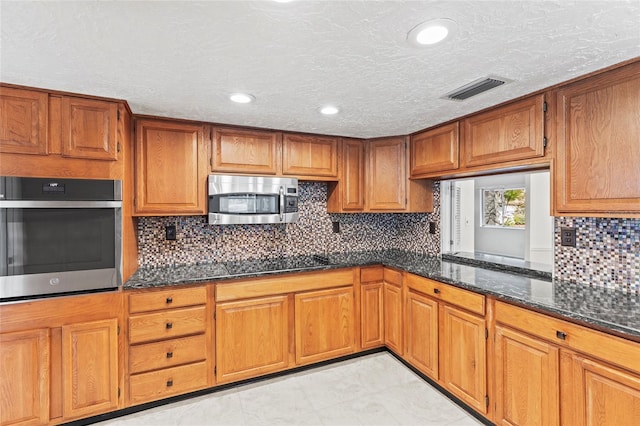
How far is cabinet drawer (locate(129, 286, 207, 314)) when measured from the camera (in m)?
2.22

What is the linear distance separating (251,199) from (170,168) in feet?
2.23

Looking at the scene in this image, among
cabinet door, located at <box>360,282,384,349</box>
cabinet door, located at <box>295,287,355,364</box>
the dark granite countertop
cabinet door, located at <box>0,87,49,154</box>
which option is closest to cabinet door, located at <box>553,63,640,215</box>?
the dark granite countertop

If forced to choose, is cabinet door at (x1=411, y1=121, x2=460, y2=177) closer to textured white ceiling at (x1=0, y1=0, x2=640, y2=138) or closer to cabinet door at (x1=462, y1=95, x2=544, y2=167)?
cabinet door at (x1=462, y1=95, x2=544, y2=167)

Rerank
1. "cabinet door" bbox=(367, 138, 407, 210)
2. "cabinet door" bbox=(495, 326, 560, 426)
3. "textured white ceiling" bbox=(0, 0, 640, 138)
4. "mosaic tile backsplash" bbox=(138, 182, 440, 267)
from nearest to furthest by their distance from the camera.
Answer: "textured white ceiling" bbox=(0, 0, 640, 138), "cabinet door" bbox=(495, 326, 560, 426), "mosaic tile backsplash" bbox=(138, 182, 440, 267), "cabinet door" bbox=(367, 138, 407, 210)

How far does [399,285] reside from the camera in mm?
2871

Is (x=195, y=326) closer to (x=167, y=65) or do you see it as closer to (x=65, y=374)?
(x=65, y=374)

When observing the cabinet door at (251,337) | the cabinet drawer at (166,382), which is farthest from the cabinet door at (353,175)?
the cabinet drawer at (166,382)

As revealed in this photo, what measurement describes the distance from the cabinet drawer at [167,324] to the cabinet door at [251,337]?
0.15 metres

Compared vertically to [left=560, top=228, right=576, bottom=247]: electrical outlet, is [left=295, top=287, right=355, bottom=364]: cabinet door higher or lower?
lower

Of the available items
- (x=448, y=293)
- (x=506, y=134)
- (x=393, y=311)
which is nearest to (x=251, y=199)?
(x=393, y=311)

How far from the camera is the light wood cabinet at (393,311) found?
287 centimetres

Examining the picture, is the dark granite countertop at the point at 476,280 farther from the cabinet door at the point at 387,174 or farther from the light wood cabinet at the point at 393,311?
the cabinet door at the point at 387,174

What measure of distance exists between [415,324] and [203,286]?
1734 millimetres

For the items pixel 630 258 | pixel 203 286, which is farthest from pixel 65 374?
pixel 630 258
